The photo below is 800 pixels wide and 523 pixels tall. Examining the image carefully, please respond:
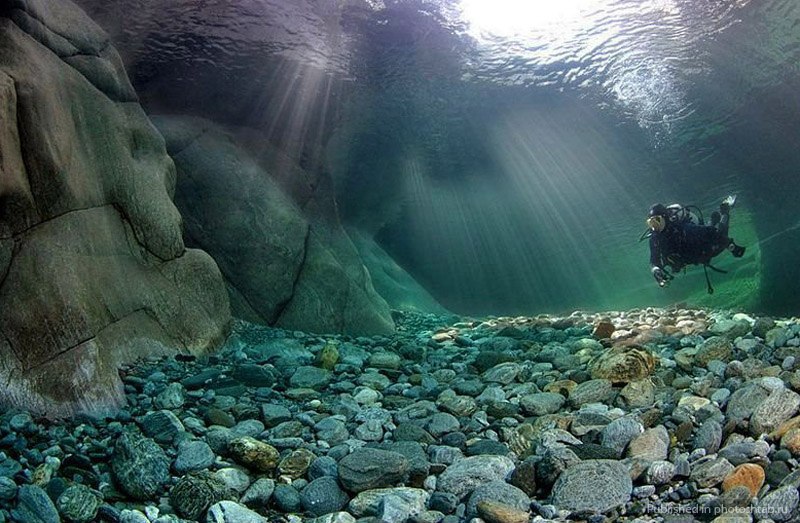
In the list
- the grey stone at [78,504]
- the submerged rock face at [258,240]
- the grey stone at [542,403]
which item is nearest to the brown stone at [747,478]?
the grey stone at [542,403]

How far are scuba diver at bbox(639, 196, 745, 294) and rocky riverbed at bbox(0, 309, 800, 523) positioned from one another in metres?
4.97

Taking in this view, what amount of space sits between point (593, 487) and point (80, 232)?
15.2 ft

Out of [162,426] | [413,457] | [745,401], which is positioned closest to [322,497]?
[413,457]

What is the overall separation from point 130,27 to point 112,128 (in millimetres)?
4863

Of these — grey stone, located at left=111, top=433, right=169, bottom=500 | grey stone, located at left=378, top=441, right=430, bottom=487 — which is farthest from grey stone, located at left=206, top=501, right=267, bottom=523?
grey stone, located at left=378, top=441, right=430, bottom=487

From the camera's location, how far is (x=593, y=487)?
8.52 ft

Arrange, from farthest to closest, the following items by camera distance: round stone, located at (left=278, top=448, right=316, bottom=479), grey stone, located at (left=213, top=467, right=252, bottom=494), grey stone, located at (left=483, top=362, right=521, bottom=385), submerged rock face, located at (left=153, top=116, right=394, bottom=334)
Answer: submerged rock face, located at (left=153, top=116, right=394, bottom=334)
grey stone, located at (left=483, top=362, right=521, bottom=385)
round stone, located at (left=278, top=448, right=316, bottom=479)
grey stone, located at (left=213, top=467, right=252, bottom=494)

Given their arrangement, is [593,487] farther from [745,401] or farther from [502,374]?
[502,374]

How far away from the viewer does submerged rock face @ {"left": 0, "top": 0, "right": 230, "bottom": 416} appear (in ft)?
11.9

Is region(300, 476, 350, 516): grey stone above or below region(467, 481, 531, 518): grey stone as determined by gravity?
below

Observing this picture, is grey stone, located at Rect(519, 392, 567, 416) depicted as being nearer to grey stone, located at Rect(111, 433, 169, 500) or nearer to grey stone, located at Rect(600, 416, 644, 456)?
grey stone, located at Rect(600, 416, 644, 456)

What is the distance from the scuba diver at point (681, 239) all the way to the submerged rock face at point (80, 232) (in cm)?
844

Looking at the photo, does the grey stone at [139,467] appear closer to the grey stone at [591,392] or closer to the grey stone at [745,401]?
the grey stone at [591,392]

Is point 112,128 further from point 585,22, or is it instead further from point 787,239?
point 787,239
